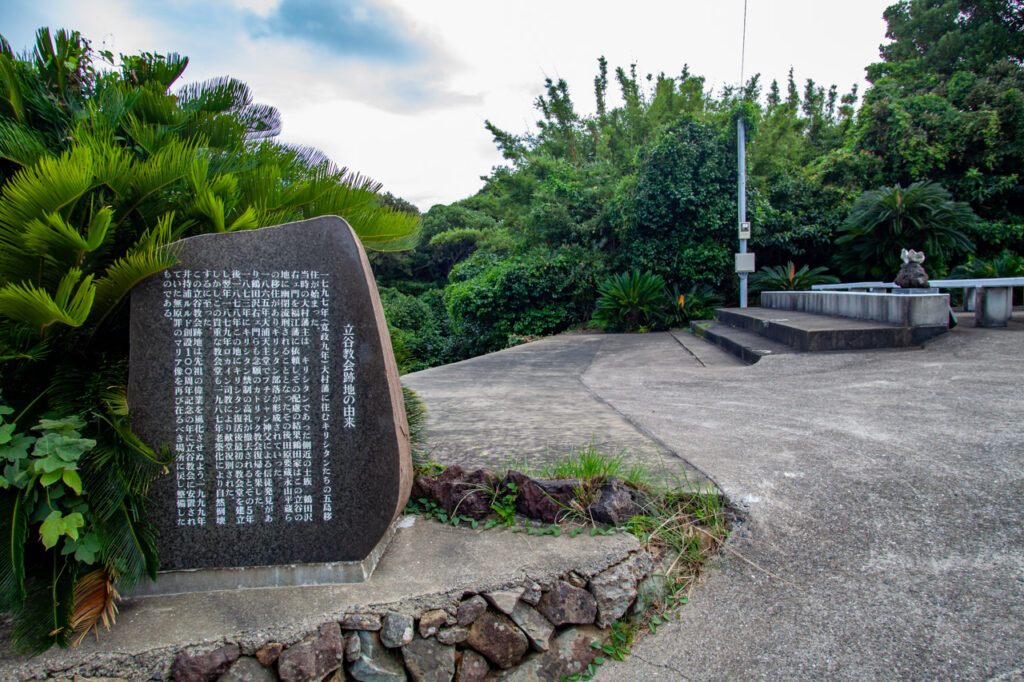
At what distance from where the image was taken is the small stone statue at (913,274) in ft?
24.0

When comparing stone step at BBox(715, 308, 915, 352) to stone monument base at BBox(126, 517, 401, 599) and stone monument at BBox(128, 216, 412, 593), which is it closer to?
stone monument at BBox(128, 216, 412, 593)

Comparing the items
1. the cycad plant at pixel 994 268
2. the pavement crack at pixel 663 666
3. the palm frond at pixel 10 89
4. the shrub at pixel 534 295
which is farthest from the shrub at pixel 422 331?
the pavement crack at pixel 663 666

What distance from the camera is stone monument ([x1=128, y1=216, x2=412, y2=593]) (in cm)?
222

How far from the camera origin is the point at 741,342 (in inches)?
297

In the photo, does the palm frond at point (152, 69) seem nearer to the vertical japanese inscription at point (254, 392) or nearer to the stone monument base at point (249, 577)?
the vertical japanese inscription at point (254, 392)

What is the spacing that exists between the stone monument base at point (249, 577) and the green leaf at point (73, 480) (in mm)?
489

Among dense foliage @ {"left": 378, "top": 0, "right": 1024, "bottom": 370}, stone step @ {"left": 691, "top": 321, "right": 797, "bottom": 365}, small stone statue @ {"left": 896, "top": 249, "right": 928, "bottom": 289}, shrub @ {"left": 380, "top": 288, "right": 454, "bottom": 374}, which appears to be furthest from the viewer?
shrub @ {"left": 380, "top": 288, "right": 454, "bottom": 374}

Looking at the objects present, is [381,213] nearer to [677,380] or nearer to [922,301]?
[677,380]

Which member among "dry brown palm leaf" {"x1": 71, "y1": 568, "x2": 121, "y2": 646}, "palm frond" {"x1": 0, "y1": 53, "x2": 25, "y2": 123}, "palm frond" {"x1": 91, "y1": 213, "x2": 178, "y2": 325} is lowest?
"dry brown palm leaf" {"x1": 71, "y1": 568, "x2": 121, "y2": 646}

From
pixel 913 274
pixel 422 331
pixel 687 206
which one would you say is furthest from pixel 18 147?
pixel 422 331

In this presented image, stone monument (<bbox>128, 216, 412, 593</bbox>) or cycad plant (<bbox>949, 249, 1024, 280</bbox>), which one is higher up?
cycad plant (<bbox>949, 249, 1024, 280</bbox>)

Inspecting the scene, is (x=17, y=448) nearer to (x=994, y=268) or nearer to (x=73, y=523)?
(x=73, y=523)

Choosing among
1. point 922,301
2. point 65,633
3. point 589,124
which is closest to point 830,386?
point 922,301

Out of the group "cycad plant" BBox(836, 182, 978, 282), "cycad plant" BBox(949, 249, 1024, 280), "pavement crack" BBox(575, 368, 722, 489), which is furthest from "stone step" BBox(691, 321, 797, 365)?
"cycad plant" BBox(949, 249, 1024, 280)
